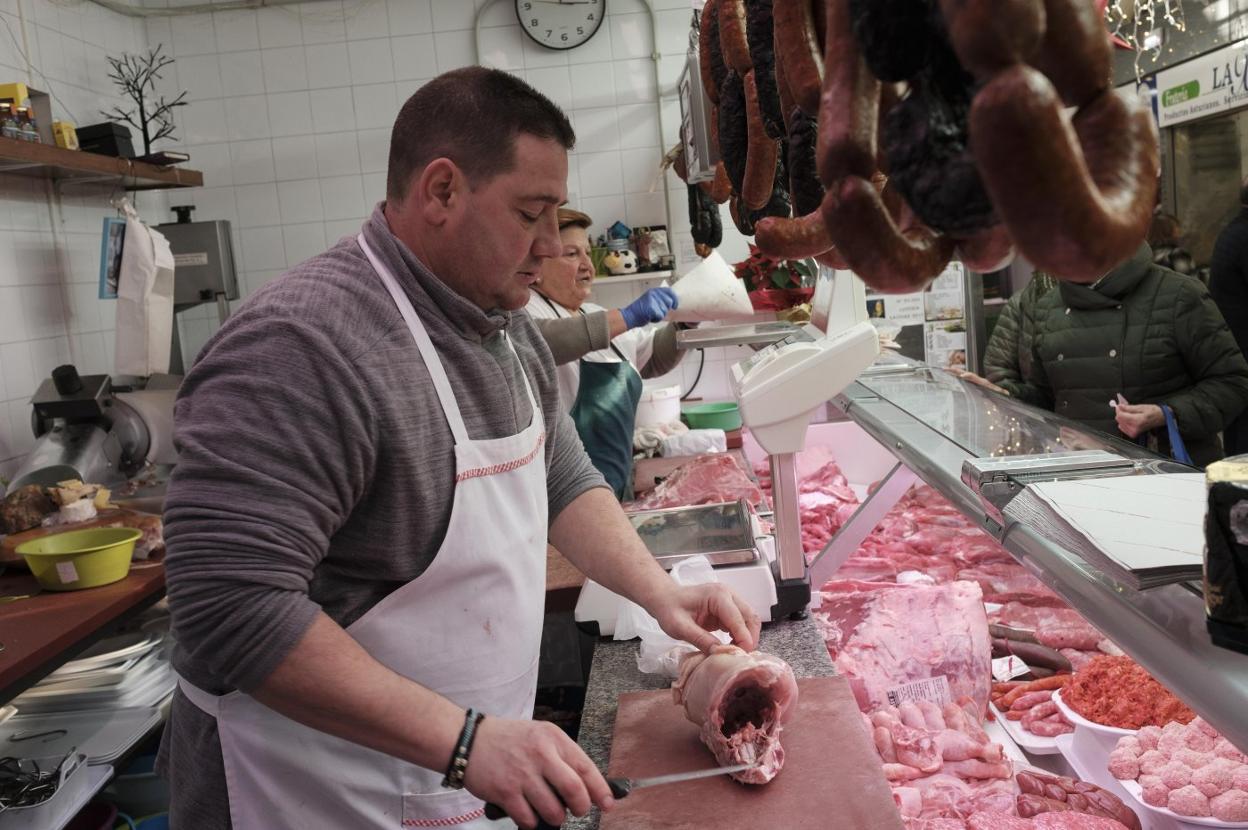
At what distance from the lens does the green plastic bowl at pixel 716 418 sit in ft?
20.6

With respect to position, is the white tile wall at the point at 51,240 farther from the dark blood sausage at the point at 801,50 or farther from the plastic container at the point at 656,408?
the dark blood sausage at the point at 801,50

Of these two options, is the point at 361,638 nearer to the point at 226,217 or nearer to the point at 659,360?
the point at 659,360

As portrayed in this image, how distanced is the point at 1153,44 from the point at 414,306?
5939mm

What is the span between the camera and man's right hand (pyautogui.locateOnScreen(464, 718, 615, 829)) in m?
1.53

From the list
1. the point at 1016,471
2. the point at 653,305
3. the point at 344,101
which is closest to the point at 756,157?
the point at 1016,471

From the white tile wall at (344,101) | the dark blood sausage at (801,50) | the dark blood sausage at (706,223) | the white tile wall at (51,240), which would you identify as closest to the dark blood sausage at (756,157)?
the dark blood sausage at (801,50)

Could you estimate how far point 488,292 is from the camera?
194 centimetres

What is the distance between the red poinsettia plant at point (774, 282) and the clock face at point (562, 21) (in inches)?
132

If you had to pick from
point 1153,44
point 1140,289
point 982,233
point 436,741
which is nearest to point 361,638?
point 436,741

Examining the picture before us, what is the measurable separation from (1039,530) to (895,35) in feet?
3.59

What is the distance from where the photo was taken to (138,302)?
551cm

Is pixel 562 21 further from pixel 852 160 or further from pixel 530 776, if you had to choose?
pixel 852 160

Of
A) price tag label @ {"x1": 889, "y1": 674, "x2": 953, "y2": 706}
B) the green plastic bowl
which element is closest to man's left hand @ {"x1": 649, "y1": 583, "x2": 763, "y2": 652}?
price tag label @ {"x1": 889, "y1": 674, "x2": 953, "y2": 706}

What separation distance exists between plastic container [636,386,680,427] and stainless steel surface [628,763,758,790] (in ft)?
13.4
